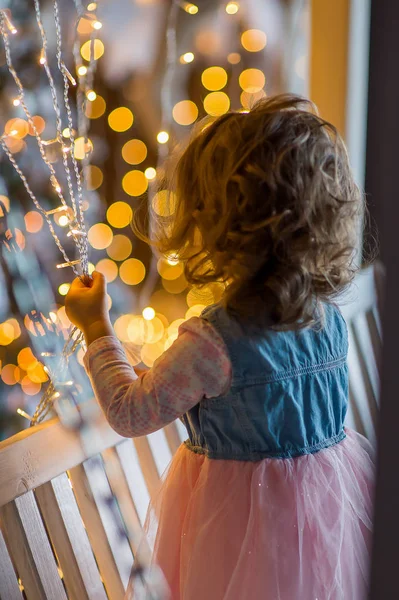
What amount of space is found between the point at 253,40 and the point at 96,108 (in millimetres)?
522

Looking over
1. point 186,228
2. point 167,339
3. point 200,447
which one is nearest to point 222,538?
point 200,447

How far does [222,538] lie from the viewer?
82cm

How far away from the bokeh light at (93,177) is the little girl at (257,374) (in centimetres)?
57

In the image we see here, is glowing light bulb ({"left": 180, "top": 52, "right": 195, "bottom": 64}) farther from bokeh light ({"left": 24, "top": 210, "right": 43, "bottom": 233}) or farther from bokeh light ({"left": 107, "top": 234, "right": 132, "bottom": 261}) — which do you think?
bokeh light ({"left": 24, "top": 210, "right": 43, "bottom": 233})

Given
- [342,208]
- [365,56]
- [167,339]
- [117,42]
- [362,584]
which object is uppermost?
[117,42]

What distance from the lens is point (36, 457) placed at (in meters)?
0.96

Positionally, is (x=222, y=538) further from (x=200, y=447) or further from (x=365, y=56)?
(x=365, y=56)

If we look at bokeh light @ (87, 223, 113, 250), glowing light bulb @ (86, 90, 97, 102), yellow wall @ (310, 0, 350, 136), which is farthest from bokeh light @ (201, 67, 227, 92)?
bokeh light @ (87, 223, 113, 250)

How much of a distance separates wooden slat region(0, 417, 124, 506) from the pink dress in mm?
203

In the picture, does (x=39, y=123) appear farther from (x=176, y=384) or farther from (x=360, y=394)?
(x=360, y=394)

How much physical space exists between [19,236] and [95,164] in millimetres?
406

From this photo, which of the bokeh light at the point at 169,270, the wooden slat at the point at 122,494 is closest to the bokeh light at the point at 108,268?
the bokeh light at the point at 169,270

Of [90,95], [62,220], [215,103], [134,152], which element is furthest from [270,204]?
[215,103]

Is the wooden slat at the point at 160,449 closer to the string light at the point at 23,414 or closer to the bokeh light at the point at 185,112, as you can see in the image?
the string light at the point at 23,414
